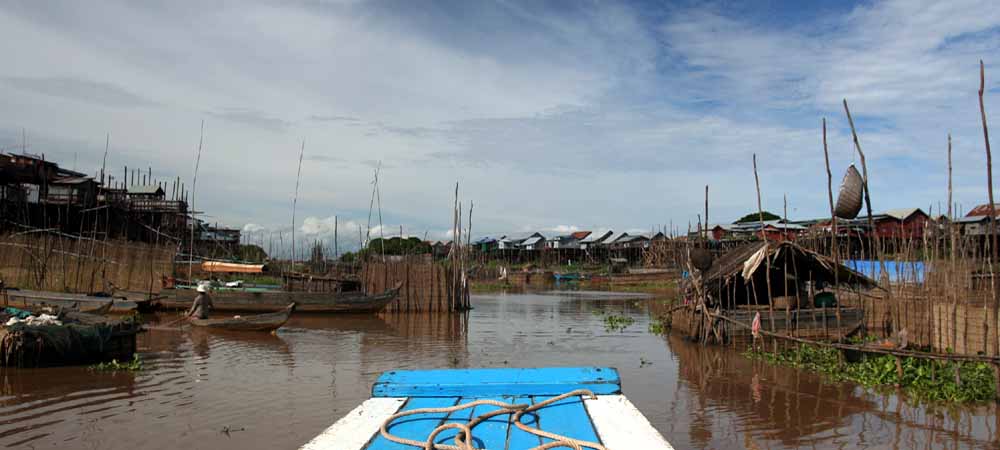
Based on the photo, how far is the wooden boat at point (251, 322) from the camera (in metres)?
14.9

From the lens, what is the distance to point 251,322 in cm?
1491

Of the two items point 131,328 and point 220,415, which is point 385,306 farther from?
point 220,415

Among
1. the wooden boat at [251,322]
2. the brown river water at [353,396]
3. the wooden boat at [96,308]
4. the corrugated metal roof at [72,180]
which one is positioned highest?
the corrugated metal roof at [72,180]

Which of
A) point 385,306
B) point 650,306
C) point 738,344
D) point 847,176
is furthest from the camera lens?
point 650,306

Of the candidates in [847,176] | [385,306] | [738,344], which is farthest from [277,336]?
[847,176]

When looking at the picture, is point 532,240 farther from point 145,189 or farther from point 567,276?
point 145,189

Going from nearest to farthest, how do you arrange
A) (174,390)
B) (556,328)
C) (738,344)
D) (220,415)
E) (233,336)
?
(220,415), (174,390), (738,344), (233,336), (556,328)

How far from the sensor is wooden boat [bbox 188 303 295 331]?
14.9m

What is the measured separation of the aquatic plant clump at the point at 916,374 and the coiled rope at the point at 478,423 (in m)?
6.47

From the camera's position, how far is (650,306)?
2552 centimetres

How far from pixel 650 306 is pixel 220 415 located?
19.9 metres

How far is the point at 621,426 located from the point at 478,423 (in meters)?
0.58

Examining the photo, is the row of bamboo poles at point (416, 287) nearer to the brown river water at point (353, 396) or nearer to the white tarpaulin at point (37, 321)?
the brown river water at point (353, 396)

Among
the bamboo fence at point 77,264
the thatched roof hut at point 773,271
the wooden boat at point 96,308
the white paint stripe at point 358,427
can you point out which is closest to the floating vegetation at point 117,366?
the wooden boat at point 96,308
